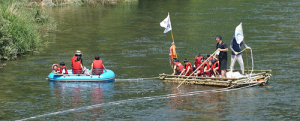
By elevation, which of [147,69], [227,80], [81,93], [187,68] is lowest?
[81,93]

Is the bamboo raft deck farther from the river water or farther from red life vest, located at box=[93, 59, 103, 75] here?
red life vest, located at box=[93, 59, 103, 75]

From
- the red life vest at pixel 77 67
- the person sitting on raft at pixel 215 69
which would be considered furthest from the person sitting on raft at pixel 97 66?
the person sitting on raft at pixel 215 69

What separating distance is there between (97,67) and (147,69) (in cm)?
403

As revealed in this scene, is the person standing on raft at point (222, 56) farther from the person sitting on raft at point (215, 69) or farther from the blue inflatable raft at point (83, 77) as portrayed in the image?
the blue inflatable raft at point (83, 77)

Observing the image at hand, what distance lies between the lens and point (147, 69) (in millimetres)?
24031

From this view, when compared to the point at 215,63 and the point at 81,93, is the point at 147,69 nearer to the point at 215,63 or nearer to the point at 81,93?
the point at 215,63

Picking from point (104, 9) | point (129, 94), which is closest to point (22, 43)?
point (129, 94)

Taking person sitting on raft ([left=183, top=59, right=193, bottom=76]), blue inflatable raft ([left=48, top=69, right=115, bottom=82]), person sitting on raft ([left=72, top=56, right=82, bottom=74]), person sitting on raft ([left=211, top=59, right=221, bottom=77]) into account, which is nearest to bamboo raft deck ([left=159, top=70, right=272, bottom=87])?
person sitting on raft ([left=183, top=59, right=193, bottom=76])

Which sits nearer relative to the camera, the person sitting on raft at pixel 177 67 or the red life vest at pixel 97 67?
the person sitting on raft at pixel 177 67

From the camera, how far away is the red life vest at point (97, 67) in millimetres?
20688

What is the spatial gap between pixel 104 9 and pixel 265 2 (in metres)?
22.3

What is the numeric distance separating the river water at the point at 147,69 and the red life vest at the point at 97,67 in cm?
72

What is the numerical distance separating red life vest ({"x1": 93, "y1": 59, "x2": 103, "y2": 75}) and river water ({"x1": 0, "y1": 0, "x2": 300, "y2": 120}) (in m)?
0.72

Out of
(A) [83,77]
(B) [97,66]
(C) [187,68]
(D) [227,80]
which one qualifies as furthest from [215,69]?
(A) [83,77]
